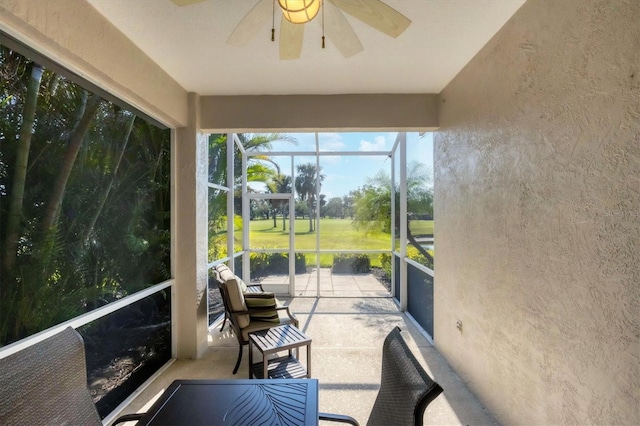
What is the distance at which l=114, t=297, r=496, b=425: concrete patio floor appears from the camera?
226 centimetres

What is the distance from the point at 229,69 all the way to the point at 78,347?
2335 millimetres

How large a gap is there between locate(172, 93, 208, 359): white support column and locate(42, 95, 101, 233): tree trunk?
1.08 meters

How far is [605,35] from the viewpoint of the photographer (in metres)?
1.28

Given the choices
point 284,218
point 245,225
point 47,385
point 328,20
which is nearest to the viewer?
point 47,385

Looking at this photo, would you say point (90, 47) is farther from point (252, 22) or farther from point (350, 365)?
point (350, 365)

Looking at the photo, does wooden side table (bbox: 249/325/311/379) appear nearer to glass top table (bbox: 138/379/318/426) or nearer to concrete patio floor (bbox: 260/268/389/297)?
glass top table (bbox: 138/379/318/426)

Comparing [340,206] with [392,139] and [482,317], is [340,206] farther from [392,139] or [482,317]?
[482,317]

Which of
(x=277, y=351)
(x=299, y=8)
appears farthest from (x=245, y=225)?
(x=299, y=8)

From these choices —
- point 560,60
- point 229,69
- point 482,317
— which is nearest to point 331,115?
point 229,69

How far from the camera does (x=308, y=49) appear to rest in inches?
89.5

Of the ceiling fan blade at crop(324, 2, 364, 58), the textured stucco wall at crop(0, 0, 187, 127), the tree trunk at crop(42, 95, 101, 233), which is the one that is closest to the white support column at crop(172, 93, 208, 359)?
the textured stucco wall at crop(0, 0, 187, 127)

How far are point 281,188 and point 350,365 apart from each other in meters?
3.54

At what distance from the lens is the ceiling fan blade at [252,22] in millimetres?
1399

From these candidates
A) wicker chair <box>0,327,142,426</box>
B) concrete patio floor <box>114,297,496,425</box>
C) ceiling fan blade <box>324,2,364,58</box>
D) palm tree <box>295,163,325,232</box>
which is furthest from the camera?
palm tree <box>295,163,325,232</box>
